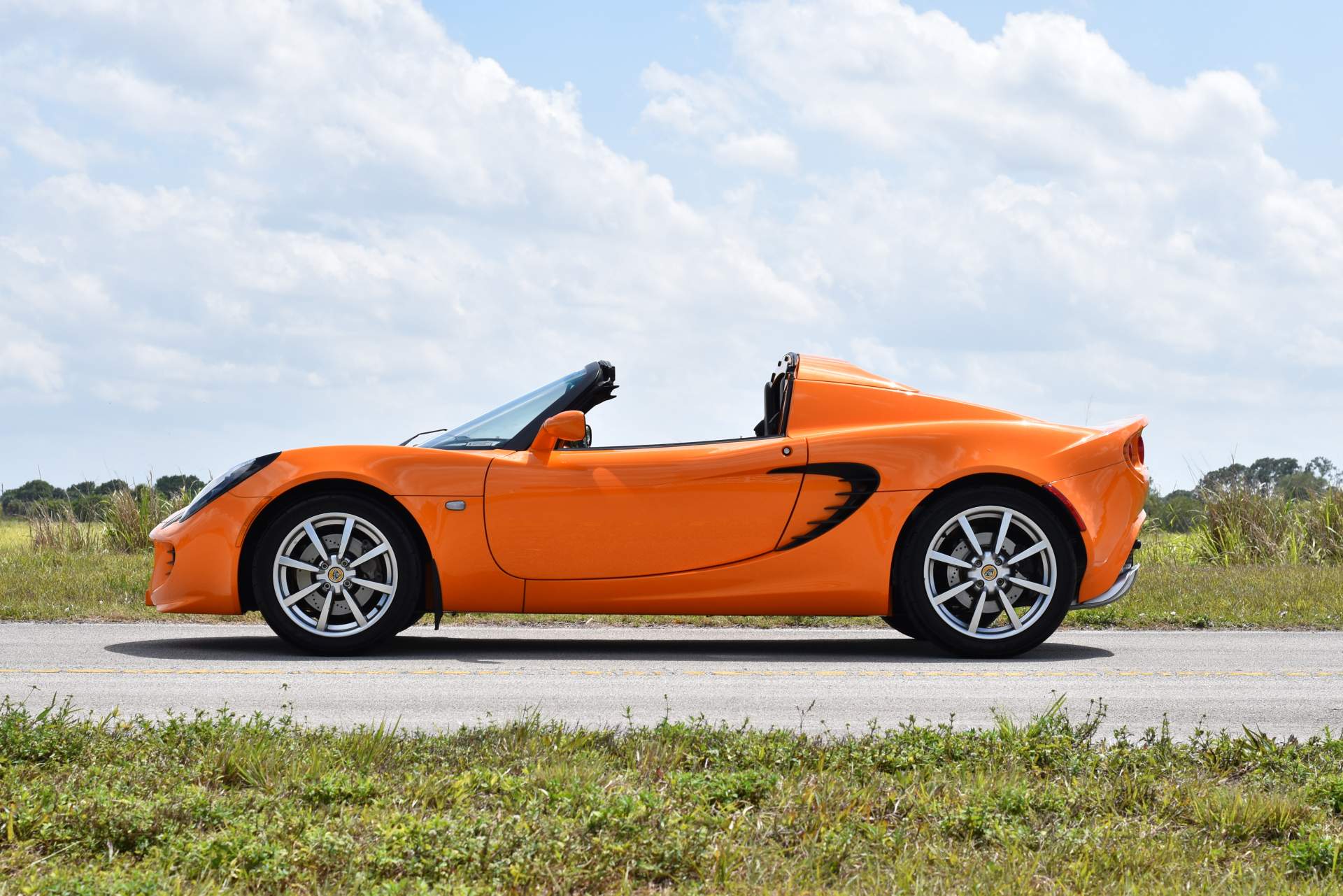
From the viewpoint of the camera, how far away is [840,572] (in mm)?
7129

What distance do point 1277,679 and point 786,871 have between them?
14.3 feet

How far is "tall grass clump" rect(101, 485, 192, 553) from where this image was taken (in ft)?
55.4

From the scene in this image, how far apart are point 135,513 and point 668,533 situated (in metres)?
12.2

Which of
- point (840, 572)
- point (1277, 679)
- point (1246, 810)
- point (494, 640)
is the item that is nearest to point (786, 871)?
point (1246, 810)

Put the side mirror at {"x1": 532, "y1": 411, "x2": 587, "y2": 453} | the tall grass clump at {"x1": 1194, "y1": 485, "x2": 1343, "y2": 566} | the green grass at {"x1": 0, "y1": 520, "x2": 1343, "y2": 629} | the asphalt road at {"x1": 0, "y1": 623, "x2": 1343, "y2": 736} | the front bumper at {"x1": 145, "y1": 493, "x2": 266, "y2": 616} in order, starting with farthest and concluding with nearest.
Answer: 1. the tall grass clump at {"x1": 1194, "y1": 485, "x2": 1343, "y2": 566}
2. the green grass at {"x1": 0, "y1": 520, "x2": 1343, "y2": 629}
3. the front bumper at {"x1": 145, "y1": 493, "x2": 266, "y2": 616}
4. the side mirror at {"x1": 532, "y1": 411, "x2": 587, "y2": 453}
5. the asphalt road at {"x1": 0, "y1": 623, "x2": 1343, "y2": 736}

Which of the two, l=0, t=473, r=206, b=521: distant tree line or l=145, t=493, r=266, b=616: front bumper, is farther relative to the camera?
l=0, t=473, r=206, b=521: distant tree line


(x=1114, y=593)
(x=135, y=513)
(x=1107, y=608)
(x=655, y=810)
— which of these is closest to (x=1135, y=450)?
(x=1114, y=593)

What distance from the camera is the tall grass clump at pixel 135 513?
1688 cm

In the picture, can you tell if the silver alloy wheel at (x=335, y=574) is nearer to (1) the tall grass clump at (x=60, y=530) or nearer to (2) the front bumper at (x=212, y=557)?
(2) the front bumper at (x=212, y=557)

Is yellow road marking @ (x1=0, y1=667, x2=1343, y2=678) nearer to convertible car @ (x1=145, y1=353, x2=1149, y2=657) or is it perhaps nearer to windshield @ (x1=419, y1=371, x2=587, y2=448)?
convertible car @ (x1=145, y1=353, x2=1149, y2=657)

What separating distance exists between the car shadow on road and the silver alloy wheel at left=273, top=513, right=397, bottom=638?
8.6 inches

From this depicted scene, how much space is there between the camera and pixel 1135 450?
24.9 ft

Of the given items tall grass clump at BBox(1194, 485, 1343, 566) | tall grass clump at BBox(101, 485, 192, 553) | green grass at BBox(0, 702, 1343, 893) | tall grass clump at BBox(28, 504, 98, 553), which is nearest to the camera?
green grass at BBox(0, 702, 1343, 893)

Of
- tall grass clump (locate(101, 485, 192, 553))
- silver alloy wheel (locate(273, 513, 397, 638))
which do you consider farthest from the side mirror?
tall grass clump (locate(101, 485, 192, 553))
